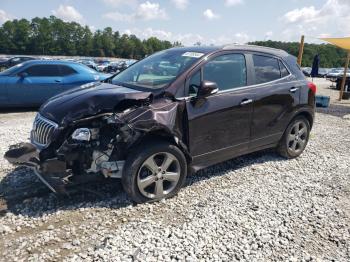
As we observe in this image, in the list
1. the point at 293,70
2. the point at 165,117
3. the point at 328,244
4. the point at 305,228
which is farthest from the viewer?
the point at 293,70

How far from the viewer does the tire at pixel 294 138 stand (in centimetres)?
539

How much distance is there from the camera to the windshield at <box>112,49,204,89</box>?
4.07 meters

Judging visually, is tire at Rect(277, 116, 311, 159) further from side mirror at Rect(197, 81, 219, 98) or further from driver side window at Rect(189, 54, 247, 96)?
side mirror at Rect(197, 81, 219, 98)

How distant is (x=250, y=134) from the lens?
468cm

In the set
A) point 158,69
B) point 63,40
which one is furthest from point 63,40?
point 158,69

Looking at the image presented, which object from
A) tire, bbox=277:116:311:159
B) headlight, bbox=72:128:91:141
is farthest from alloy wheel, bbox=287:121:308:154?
headlight, bbox=72:128:91:141

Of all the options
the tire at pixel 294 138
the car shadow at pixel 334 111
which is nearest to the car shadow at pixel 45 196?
the tire at pixel 294 138

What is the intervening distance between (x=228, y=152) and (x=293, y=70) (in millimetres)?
1987

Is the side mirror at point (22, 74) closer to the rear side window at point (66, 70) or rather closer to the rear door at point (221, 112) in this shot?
the rear side window at point (66, 70)

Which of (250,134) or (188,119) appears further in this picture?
(250,134)

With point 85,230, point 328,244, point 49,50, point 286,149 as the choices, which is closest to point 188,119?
point 85,230

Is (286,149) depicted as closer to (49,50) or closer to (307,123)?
(307,123)

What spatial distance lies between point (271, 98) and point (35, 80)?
7.41 m

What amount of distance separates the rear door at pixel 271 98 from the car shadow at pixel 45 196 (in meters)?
1.23
